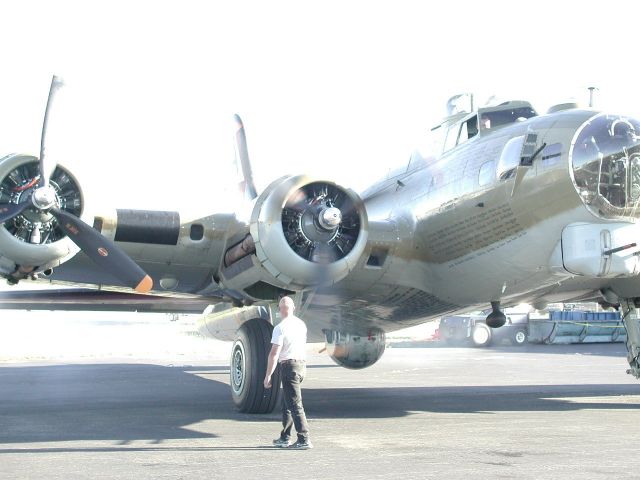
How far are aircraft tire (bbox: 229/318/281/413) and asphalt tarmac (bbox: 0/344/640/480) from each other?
1.01 feet

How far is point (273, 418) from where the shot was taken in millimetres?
11789

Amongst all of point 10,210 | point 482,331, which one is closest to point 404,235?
point 10,210

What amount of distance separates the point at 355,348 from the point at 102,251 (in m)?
7.68

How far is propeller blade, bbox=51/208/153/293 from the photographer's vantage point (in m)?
10.5

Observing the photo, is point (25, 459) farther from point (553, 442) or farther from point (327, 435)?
point (553, 442)

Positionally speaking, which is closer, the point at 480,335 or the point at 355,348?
the point at 355,348

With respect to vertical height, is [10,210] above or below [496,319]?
above

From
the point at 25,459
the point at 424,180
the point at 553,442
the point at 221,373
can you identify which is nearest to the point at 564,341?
the point at 221,373

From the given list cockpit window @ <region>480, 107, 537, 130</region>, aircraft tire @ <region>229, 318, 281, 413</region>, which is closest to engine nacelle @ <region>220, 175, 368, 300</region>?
aircraft tire @ <region>229, 318, 281, 413</region>

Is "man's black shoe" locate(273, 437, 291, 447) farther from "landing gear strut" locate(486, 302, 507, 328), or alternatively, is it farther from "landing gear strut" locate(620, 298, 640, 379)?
"landing gear strut" locate(620, 298, 640, 379)

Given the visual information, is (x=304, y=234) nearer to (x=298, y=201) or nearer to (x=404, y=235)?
(x=298, y=201)

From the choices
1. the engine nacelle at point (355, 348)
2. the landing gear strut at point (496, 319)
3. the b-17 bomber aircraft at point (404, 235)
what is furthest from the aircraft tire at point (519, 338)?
the landing gear strut at point (496, 319)

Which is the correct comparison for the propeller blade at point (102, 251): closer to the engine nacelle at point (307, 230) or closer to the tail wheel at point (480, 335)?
the engine nacelle at point (307, 230)

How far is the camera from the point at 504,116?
12219mm
